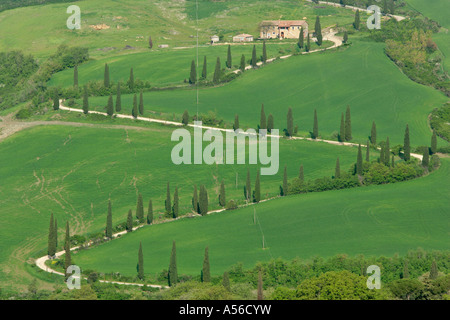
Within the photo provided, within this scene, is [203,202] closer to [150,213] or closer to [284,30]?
[150,213]

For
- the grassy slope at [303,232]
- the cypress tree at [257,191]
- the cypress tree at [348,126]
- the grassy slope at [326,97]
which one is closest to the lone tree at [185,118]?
the grassy slope at [326,97]

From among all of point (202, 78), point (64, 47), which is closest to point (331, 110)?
point (202, 78)

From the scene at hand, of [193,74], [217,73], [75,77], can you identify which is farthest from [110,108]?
[217,73]

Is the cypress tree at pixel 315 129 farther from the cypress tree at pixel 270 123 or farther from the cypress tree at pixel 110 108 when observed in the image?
the cypress tree at pixel 110 108

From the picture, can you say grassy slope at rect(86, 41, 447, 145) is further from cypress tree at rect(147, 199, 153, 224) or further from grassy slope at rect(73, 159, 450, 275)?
cypress tree at rect(147, 199, 153, 224)

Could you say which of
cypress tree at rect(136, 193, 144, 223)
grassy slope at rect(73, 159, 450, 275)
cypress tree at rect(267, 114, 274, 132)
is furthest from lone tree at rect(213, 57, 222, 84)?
cypress tree at rect(136, 193, 144, 223)
